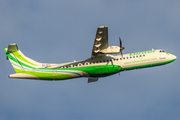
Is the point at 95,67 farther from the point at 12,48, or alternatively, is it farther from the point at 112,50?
the point at 12,48

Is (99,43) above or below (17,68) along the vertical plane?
above

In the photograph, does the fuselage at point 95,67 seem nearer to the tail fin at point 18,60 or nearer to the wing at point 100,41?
the tail fin at point 18,60

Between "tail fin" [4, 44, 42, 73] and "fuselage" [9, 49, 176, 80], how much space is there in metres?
0.39

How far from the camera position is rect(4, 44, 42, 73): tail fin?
52.1 m

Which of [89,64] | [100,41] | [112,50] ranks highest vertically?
[100,41]

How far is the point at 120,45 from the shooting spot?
51.4m

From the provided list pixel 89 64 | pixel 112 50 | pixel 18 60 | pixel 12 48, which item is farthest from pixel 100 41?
pixel 12 48

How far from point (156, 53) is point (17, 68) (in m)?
25.1

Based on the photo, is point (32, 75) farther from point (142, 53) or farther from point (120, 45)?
point (142, 53)

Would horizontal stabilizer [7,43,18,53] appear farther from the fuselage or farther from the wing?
the wing

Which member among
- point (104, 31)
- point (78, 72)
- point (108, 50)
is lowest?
point (78, 72)

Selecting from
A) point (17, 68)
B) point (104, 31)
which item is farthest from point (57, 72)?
point (104, 31)

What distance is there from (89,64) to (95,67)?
3.93 feet

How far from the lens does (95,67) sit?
53.0 metres
